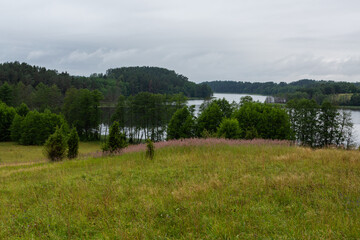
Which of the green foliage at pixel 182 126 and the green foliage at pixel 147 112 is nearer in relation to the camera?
the green foliage at pixel 182 126

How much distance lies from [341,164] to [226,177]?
418cm

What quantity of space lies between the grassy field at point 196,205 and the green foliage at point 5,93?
2841 inches

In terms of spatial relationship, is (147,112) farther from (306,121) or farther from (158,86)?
(158,86)

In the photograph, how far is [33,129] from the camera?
1971 inches

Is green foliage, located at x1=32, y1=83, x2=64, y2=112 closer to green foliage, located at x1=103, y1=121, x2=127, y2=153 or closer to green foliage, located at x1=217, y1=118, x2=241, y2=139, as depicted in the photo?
green foliage, located at x1=217, y1=118, x2=241, y2=139

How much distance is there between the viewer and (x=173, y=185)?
22.2ft

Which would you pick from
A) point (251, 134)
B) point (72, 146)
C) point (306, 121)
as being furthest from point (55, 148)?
point (306, 121)

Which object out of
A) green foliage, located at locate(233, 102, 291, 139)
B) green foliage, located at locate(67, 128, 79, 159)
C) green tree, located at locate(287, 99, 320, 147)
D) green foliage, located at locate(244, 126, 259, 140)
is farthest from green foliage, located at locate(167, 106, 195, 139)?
green tree, located at locate(287, 99, 320, 147)

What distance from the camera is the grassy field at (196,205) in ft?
13.8

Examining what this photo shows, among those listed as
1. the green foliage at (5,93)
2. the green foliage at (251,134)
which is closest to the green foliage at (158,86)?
the green foliage at (5,93)

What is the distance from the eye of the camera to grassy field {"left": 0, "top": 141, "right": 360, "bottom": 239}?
4199 millimetres

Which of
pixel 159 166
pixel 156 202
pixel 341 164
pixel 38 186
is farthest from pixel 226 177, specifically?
pixel 38 186

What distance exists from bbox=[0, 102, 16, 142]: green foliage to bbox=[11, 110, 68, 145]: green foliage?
390 cm

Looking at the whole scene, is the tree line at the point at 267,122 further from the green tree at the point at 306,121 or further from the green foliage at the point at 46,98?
the green foliage at the point at 46,98
